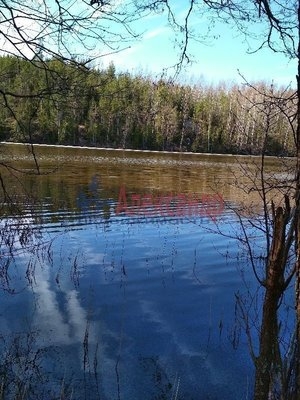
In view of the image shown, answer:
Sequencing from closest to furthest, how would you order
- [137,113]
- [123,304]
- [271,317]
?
1. [271,317]
2. [123,304]
3. [137,113]

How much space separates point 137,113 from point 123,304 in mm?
61595

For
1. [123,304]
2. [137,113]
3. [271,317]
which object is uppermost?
[137,113]

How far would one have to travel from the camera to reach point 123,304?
8812 mm

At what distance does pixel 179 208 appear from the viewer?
2086cm

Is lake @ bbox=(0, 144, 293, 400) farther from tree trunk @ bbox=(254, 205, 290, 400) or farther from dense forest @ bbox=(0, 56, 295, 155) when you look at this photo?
tree trunk @ bbox=(254, 205, 290, 400)

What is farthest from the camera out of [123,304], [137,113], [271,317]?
[137,113]

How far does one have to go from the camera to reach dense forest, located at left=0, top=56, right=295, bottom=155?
3146 mm

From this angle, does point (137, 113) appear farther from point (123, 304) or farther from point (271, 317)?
point (271, 317)

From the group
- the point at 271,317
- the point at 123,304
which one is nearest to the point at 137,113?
the point at 123,304

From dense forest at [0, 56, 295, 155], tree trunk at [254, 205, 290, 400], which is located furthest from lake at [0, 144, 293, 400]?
tree trunk at [254, 205, 290, 400]

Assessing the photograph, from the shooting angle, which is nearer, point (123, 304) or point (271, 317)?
point (271, 317)

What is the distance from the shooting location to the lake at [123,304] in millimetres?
5902

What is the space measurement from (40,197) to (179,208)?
6.70 meters

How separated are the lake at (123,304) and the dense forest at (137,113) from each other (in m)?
0.49
